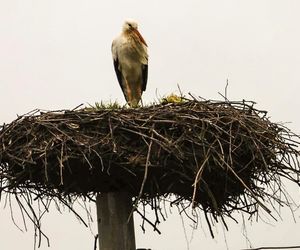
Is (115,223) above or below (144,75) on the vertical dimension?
below

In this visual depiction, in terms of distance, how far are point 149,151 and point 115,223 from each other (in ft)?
1.85

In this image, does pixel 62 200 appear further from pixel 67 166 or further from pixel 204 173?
pixel 204 173

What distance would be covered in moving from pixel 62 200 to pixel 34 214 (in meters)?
0.28

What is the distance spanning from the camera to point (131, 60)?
295 inches

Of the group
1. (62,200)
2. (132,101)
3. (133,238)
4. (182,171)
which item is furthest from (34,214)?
(132,101)

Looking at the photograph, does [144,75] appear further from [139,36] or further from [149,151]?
[149,151]

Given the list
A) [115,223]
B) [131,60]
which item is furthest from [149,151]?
[131,60]

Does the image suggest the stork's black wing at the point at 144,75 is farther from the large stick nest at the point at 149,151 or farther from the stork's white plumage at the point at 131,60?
the large stick nest at the point at 149,151

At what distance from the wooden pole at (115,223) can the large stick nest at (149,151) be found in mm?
104

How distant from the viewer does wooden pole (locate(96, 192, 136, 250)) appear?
5.09 m

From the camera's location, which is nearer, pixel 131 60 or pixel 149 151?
pixel 149 151

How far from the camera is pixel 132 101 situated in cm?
738

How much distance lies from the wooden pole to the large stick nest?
0.10 metres

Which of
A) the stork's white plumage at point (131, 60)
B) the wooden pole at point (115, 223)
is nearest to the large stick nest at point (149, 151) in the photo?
the wooden pole at point (115, 223)
